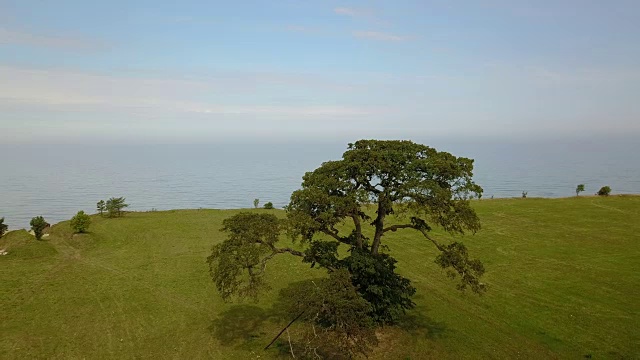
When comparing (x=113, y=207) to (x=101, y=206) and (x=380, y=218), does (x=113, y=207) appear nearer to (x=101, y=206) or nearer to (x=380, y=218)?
(x=101, y=206)

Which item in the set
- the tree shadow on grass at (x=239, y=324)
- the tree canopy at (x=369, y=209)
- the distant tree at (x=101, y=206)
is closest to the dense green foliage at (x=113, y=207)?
the distant tree at (x=101, y=206)

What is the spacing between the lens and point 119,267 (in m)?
35.5

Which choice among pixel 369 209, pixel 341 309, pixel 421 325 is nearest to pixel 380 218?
pixel 369 209

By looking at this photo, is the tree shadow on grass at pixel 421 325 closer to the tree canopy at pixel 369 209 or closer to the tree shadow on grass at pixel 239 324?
the tree canopy at pixel 369 209

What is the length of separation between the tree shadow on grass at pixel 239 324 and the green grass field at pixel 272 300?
7cm

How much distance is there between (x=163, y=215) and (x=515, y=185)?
114818 mm

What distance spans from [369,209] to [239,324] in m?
11.4

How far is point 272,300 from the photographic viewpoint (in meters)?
28.4

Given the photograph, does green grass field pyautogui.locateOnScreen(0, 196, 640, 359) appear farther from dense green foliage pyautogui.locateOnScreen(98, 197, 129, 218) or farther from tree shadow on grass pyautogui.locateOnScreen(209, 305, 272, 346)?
dense green foliage pyautogui.locateOnScreen(98, 197, 129, 218)

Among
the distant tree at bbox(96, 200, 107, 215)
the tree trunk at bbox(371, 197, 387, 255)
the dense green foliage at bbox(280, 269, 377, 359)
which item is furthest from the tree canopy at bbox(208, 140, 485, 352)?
the distant tree at bbox(96, 200, 107, 215)

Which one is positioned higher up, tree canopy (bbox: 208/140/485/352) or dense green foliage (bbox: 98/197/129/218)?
tree canopy (bbox: 208/140/485/352)

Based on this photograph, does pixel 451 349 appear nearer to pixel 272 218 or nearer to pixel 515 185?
pixel 272 218

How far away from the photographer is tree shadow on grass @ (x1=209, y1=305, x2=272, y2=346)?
22797 mm

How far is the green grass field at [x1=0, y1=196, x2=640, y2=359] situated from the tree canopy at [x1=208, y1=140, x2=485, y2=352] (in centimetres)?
399
